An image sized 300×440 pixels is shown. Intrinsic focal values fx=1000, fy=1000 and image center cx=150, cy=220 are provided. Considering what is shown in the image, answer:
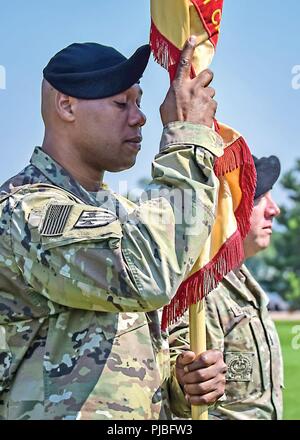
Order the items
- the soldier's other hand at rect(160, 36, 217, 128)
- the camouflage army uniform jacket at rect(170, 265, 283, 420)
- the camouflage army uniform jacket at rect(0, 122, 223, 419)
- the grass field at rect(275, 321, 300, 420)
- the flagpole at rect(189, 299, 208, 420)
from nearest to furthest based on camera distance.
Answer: the camouflage army uniform jacket at rect(0, 122, 223, 419) < the soldier's other hand at rect(160, 36, 217, 128) < the flagpole at rect(189, 299, 208, 420) < the camouflage army uniform jacket at rect(170, 265, 283, 420) < the grass field at rect(275, 321, 300, 420)

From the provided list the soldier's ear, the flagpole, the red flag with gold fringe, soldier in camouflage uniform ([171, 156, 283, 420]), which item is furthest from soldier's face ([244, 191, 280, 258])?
the soldier's ear

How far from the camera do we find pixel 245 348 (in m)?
4.92

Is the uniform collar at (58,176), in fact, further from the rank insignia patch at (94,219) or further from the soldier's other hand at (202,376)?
the soldier's other hand at (202,376)

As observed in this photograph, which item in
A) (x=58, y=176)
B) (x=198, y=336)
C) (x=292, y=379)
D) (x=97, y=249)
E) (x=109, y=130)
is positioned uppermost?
(x=109, y=130)

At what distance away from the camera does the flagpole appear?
10.6 ft

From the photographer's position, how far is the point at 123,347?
300 centimetres

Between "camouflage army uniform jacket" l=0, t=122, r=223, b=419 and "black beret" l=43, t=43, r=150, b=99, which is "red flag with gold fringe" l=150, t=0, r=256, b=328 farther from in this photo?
"camouflage army uniform jacket" l=0, t=122, r=223, b=419

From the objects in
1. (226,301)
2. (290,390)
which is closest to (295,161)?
(290,390)

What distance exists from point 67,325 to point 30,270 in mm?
212

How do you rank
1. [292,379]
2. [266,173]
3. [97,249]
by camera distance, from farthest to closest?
[292,379]
[266,173]
[97,249]

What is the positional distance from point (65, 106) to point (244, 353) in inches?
83.3

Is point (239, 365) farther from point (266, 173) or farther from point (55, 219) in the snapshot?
point (55, 219)

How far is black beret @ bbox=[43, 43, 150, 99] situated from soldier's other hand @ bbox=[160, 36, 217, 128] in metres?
0.23

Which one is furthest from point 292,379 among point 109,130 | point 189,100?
point 189,100
